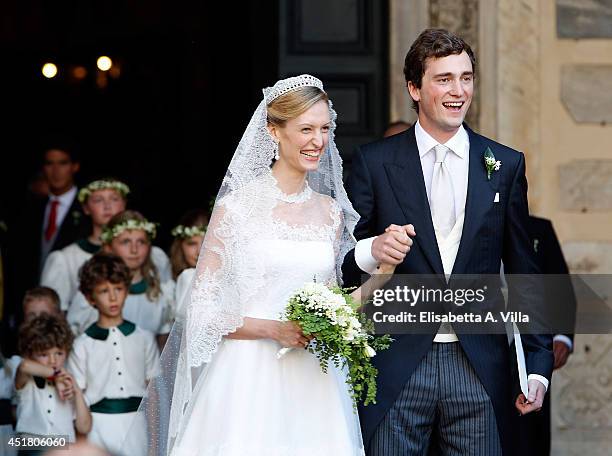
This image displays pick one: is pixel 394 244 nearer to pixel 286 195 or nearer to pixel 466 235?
pixel 466 235

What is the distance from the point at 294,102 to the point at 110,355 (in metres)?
2.57

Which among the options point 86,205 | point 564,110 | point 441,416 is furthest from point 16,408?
point 564,110

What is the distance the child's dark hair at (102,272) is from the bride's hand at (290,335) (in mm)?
2463

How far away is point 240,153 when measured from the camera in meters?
5.96

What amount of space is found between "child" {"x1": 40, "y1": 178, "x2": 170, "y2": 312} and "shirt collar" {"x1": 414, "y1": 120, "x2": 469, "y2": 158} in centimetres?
365

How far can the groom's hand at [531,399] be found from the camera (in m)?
5.61

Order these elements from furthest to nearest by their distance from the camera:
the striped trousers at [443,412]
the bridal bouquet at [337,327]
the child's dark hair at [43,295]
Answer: the child's dark hair at [43,295] < the striped trousers at [443,412] < the bridal bouquet at [337,327]

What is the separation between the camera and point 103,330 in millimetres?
7918

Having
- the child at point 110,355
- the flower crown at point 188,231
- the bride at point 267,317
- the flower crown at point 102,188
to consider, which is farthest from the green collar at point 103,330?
the bride at point 267,317

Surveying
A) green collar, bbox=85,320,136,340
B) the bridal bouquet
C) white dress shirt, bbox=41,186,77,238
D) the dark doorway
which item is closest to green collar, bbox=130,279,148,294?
green collar, bbox=85,320,136,340

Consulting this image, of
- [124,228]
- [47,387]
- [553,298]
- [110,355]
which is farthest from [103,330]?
[553,298]

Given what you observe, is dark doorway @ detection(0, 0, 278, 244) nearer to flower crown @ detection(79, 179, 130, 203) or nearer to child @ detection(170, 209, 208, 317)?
flower crown @ detection(79, 179, 130, 203)

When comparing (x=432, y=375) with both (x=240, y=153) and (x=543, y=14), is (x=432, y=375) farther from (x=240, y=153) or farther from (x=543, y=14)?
(x=543, y=14)

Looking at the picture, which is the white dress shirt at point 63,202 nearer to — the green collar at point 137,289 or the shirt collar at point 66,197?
the shirt collar at point 66,197
